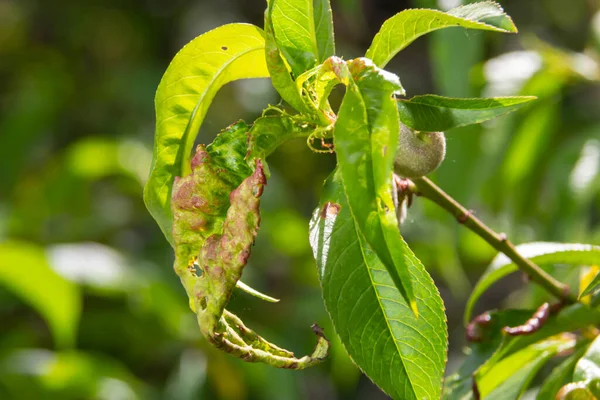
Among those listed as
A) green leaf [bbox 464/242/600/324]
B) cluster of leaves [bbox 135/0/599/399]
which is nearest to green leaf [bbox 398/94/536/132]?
cluster of leaves [bbox 135/0/599/399]

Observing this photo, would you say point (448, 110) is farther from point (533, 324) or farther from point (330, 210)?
point (533, 324)

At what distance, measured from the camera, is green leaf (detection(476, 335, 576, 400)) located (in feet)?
2.61

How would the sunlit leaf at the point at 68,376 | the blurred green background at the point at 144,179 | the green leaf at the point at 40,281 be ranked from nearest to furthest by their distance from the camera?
the blurred green background at the point at 144,179, the green leaf at the point at 40,281, the sunlit leaf at the point at 68,376

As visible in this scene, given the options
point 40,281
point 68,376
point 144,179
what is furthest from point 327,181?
point 144,179

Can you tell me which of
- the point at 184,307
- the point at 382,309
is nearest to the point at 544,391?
the point at 382,309

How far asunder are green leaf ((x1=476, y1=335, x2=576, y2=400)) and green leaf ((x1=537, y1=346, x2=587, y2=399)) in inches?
1.4

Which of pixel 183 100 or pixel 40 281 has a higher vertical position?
pixel 183 100

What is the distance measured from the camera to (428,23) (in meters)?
0.56

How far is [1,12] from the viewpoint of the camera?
3.04 meters

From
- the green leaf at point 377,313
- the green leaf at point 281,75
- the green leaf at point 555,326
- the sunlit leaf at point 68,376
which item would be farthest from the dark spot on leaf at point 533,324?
the sunlit leaf at point 68,376

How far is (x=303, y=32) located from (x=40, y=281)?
1.22 meters

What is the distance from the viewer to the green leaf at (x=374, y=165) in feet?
1.51

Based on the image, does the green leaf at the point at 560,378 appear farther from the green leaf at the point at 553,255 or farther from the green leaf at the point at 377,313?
the green leaf at the point at 377,313

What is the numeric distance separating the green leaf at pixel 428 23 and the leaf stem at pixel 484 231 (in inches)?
4.1
